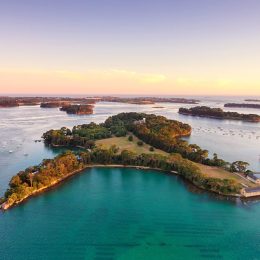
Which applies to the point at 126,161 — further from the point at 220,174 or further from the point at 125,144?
the point at 220,174

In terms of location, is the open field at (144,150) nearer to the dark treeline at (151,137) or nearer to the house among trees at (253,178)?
the house among trees at (253,178)

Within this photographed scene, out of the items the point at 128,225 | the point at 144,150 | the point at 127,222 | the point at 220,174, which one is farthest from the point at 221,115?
the point at 128,225

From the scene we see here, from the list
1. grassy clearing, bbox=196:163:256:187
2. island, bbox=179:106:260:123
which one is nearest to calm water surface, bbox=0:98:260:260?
grassy clearing, bbox=196:163:256:187

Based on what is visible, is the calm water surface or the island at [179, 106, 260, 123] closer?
the calm water surface

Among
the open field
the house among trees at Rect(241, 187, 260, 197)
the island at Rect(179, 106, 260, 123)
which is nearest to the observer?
the house among trees at Rect(241, 187, 260, 197)

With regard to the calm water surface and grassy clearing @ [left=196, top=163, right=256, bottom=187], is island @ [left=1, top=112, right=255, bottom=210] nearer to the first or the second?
grassy clearing @ [left=196, top=163, right=256, bottom=187]

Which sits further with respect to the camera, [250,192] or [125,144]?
[125,144]
